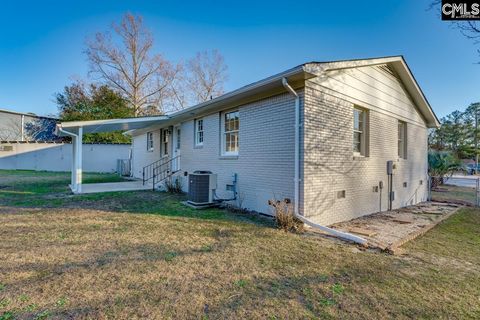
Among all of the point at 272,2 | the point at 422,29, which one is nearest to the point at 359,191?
the point at 422,29

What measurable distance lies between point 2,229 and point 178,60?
26.0 m

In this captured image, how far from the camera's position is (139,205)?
7.66 m

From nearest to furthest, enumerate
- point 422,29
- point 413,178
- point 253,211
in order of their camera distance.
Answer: point 253,211 < point 422,29 < point 413,178

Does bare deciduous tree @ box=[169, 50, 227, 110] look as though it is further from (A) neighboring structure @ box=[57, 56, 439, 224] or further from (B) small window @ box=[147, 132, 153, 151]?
(A) neighboring structure @ box=[57, 56, 439, 224]

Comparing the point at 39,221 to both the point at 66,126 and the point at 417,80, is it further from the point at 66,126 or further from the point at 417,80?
the point at 417,80

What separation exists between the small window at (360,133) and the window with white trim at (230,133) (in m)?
3.62

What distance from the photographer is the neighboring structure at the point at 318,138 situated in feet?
19.0

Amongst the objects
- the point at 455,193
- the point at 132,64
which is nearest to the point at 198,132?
the point at 455,193

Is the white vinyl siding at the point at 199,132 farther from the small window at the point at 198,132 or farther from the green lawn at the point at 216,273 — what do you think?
the green lawn at the point at 216,273

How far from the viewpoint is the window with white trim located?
7.92m

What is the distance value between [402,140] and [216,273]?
9.64m

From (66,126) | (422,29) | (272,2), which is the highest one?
(272,2)

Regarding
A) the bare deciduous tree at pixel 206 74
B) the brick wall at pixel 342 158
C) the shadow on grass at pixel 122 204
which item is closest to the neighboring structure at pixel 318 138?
the brick wall at pixel 342 158

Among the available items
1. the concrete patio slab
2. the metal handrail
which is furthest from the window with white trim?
the concrete patio slab
